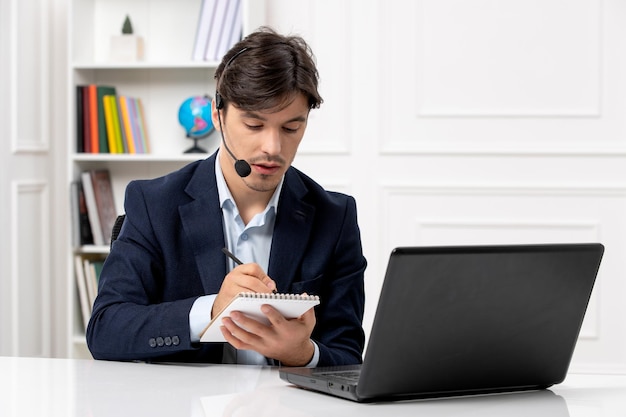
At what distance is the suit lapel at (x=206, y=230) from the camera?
5.91ft

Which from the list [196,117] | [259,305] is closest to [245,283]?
[259,305]

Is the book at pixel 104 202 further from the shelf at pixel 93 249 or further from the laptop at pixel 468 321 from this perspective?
the laptop at pixel 468 321

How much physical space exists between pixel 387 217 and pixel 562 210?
704 mm

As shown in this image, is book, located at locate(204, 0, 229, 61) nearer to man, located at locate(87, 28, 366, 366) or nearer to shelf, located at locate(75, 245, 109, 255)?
shelf, located at locate(75, 245, 109, 255)

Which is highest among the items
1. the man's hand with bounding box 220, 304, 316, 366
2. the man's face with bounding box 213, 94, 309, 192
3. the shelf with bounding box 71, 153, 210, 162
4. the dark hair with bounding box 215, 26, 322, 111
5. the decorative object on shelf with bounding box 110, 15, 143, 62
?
the decorative object on shelf with bounding box 110, 15, 143, 62

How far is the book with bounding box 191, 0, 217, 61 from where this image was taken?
3.73 meters

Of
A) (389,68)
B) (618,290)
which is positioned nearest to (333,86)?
(389,68)

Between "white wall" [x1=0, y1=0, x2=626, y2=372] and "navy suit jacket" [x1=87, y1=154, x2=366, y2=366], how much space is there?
187 cm

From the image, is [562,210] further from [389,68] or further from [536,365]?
[536,365]

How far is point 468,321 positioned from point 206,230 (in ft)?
2.30

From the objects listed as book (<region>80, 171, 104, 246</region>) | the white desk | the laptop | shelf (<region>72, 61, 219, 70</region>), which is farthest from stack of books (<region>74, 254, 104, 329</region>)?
the laptop

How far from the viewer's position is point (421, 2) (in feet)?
12.3

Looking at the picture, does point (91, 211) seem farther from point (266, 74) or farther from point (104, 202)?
point (266, 74)

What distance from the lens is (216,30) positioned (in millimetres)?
3742
